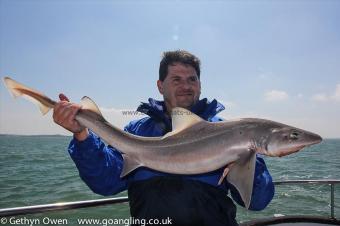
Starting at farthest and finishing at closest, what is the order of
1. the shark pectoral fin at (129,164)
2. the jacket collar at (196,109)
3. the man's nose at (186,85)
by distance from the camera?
the man's nose at (186,85), the jacket collar at (196,109), the shark pectoral fin at (129,164)

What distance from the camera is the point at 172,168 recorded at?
3574 millimetres

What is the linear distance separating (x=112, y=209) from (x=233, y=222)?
43.1 ft

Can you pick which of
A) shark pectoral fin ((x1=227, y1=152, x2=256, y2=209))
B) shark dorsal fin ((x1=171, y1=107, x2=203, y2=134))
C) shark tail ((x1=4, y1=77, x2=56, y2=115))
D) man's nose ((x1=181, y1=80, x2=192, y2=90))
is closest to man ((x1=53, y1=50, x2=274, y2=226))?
shark tail ((x1=4, y1=77, x2=56, y2=115))

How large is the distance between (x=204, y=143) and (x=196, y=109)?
117 cm

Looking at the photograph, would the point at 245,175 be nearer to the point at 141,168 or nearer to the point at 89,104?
the point at 141,168

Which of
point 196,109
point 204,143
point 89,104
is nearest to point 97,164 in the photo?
point 89,104

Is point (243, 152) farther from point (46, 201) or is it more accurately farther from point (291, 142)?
point (46, 201)

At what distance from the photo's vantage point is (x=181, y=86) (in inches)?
192

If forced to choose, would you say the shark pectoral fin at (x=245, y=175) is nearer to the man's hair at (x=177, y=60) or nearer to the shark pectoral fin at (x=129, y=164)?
the shark pectoral fin at (x=129, y=164)

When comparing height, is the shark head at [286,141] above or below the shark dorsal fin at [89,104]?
below

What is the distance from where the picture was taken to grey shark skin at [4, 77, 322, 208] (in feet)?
11.5

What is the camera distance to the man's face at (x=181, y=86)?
485cm

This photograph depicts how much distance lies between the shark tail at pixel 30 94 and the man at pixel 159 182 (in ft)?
0.39

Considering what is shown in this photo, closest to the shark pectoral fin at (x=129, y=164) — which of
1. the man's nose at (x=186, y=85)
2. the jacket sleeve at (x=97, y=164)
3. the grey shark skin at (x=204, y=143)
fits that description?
the grey shark skin at (x=204, y=143)
